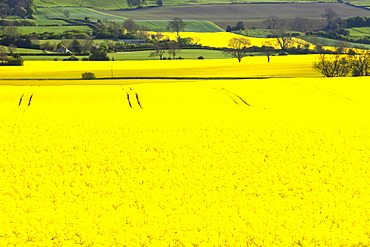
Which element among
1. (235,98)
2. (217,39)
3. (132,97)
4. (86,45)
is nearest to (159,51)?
(86,45)

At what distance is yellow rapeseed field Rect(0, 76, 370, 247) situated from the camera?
1948cm

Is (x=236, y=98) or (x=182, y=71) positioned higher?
(x=236, y=98)

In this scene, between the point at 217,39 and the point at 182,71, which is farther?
the point at 217,39

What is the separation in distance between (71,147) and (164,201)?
32.0ft

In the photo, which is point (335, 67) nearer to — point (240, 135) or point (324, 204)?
point (240, 135)

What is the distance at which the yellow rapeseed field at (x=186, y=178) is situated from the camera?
19484mm

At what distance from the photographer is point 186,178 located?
2505 cm

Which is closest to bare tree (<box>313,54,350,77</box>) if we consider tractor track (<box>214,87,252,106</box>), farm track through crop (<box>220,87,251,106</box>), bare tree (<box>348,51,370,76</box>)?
bare tree (<box>348,51,370,76</box>)

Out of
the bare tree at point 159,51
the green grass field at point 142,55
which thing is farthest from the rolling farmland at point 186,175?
the bare tree at point 159,51

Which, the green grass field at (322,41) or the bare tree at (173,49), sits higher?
the bare tree at (173,49)

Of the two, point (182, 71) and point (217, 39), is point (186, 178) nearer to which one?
point (182, 71)

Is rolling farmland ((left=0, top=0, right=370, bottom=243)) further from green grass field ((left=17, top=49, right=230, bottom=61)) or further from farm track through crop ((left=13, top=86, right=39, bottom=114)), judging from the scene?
green grass field ((left=17, top=49, right=230, bottom=61))

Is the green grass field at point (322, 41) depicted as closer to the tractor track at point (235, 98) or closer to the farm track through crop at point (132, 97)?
the tractor track at point (235, 98)

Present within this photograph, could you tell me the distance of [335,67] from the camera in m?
83.1
